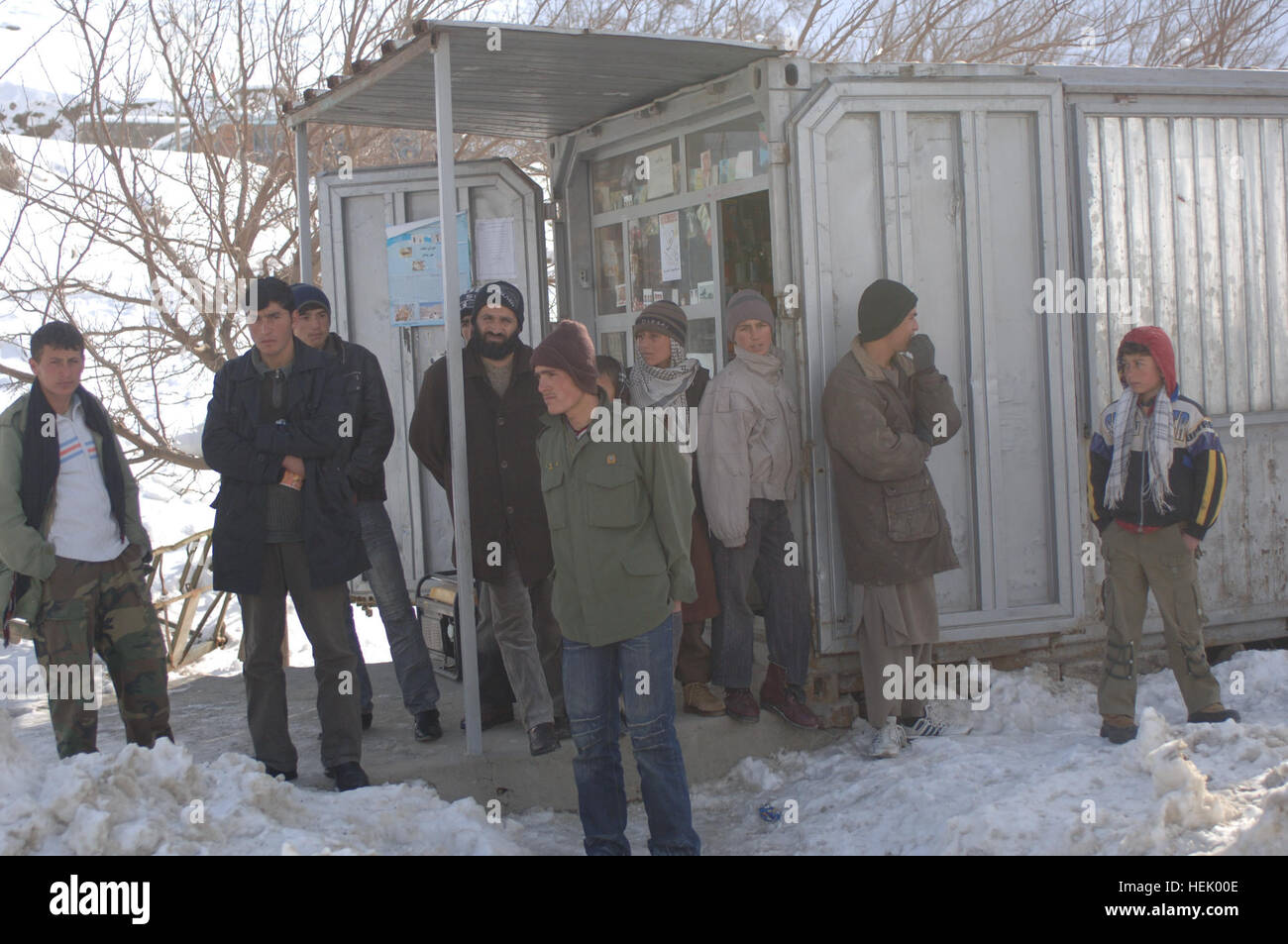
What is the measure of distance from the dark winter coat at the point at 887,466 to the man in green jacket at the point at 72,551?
310cm

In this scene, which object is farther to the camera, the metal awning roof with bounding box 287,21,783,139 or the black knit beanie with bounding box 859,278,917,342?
the black knit beanie with bounding box 859,278,917,342

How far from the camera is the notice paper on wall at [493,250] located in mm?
7223

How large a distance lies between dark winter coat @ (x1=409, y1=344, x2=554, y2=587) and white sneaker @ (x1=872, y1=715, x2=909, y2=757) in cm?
176

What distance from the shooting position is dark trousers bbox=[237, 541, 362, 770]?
4836 millimetres

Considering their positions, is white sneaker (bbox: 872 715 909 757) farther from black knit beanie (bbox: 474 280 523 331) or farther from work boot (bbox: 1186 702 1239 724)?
black knit beanie (bbox: 474 280 523 331)

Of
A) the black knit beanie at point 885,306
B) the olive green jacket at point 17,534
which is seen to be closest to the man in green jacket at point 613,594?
the black knit beanie at point 885,306

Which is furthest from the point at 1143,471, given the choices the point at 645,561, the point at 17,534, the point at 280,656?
the point at 17,534

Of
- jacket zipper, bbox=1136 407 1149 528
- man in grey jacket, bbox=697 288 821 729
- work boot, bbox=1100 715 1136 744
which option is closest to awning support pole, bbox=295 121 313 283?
man in grey jacket, bbox=697 288 821 729

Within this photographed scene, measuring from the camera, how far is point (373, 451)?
17.0 ft

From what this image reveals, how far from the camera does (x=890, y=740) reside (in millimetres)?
5453

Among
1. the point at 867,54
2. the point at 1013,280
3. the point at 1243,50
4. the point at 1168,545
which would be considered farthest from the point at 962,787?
the point at 1243,50

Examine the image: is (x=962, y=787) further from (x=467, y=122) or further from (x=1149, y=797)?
(x=467, y=122)

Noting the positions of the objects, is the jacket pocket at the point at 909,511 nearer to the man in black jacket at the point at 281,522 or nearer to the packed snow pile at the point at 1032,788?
the packed snow pile at the point at 1032,788

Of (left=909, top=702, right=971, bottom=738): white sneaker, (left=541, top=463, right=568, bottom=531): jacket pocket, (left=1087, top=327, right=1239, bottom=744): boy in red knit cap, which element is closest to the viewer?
(left=541, top=463, right=568, bottom=531): jacket pocket
